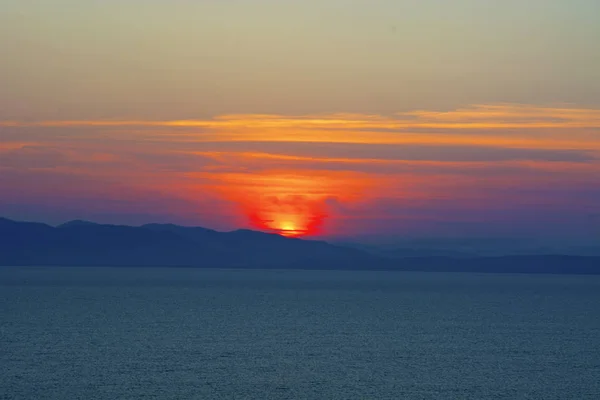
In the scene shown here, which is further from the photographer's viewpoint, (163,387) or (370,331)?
(370,331)

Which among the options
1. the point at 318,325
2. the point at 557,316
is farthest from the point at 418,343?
the point at 557,316

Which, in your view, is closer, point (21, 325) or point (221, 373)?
point (221, 373)

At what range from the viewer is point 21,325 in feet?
302

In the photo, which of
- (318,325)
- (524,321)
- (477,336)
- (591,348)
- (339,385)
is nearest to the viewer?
(339,385)

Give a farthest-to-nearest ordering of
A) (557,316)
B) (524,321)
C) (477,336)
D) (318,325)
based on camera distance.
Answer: (557,316) → (524,321) → (318,325) → (477,336)

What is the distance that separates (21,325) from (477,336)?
44587 mm

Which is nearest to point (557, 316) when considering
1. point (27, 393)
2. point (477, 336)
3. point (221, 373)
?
point (477, 336)

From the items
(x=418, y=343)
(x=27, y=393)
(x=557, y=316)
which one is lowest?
(x=27, y=393)

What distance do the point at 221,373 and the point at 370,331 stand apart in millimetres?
36796

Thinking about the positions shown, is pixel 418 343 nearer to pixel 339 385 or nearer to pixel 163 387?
pixel 339 385

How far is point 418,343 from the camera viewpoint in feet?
261

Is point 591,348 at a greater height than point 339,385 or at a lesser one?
greater

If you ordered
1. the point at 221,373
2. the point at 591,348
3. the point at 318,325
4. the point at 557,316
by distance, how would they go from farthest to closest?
the point at 557,316 → the point at 318,325 → the point at 591,348 → the point at 221,373

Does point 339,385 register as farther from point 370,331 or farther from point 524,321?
point 524,321
